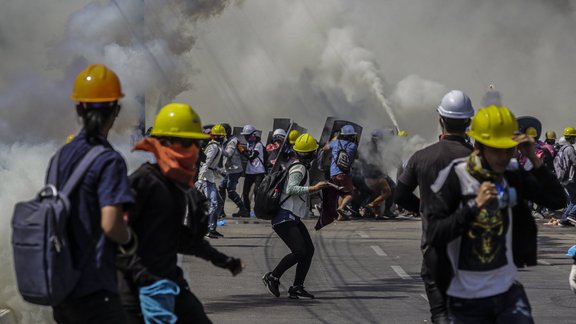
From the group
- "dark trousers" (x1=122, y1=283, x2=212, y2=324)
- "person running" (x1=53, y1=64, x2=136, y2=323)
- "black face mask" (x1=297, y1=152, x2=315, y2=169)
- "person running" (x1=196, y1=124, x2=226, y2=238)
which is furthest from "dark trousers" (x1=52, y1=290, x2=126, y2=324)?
"person running" (x1=196, y1=124, x2=226, y2=238)

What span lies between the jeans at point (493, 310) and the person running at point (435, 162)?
72 cm

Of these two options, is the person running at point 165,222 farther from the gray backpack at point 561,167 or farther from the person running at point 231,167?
the gray backpack at point 561,167

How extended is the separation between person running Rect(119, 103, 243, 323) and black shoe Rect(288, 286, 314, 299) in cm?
556

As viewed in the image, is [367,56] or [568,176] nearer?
Answer: [568,176]

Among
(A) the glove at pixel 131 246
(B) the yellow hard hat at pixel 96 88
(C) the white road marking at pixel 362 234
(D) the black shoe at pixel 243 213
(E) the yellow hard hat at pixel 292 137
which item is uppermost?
(B) the yellow hard hat at pixel 96 88

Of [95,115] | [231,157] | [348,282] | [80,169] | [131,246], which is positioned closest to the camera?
[80,169]

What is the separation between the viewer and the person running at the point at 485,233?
204 inches

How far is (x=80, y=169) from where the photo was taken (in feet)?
15.5

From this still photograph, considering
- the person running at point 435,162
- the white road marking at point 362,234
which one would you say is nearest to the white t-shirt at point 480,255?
the person running at point 435,162

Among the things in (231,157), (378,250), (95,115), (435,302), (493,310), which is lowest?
(378,250)

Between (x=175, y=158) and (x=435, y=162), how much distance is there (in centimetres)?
162

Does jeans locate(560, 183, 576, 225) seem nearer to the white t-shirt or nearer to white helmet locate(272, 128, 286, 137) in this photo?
white helmet locate(272, 128, 286, 137)

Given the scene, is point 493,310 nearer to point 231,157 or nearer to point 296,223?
point 296,223

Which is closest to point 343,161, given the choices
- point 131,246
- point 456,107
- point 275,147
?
point 275,147
